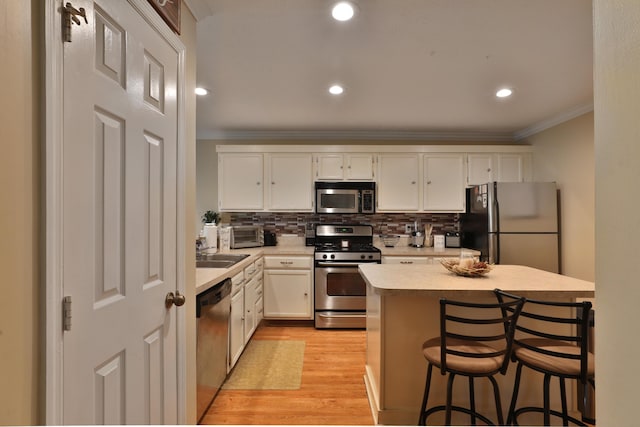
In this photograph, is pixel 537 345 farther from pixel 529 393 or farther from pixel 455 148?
pixel 455 148

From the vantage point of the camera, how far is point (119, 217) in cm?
104

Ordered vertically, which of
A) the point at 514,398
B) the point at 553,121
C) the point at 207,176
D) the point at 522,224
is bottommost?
the point at 514,398

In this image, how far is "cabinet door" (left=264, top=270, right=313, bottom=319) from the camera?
3664mm

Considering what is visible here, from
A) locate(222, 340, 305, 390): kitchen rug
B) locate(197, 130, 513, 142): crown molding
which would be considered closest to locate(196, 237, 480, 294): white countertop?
locate(222, 340, 305, 390): kitchen rug

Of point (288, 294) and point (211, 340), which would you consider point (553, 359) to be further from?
point (288, 294)

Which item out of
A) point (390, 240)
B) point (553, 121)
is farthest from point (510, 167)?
point (390, 240)

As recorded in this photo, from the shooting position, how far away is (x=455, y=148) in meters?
4.00

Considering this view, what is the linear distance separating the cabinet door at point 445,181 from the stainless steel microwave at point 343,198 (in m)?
0.75

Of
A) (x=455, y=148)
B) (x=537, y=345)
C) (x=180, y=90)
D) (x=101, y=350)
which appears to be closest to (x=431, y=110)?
(x=455, y=148)

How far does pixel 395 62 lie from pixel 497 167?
2471 mm

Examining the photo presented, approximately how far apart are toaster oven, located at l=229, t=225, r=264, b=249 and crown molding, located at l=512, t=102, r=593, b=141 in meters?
3.64

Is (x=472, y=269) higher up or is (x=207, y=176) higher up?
(x=207, y=176)

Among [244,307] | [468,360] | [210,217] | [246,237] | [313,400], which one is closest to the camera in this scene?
[468,360]

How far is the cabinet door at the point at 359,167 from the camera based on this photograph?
4.01 metres
